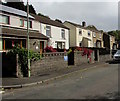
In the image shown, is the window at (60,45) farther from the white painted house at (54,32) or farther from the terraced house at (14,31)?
the terraced house at (14,31)

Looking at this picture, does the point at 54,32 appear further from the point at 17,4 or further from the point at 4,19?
the point at 4,19

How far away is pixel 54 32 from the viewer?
1361 inches

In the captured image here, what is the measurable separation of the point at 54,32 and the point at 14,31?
12752mm

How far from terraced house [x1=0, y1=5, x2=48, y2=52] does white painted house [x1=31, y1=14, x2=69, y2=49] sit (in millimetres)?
3729

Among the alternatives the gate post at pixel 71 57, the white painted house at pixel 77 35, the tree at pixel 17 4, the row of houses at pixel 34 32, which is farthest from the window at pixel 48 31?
the white painted house at pixel 77 35

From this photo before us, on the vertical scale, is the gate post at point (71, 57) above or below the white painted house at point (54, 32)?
below

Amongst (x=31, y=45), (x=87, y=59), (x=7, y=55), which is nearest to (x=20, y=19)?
(x=31, y=45)

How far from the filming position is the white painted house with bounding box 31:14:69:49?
31.5 metres

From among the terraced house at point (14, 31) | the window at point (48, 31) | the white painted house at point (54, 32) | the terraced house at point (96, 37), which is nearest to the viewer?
the terraced house at point (14, 31)

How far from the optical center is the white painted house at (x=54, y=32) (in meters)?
31.5

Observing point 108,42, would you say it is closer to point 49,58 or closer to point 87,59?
point 87,59

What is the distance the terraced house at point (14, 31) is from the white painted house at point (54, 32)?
147 inches

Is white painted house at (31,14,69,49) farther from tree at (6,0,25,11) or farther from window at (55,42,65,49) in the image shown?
tree at (6,0,25,11)

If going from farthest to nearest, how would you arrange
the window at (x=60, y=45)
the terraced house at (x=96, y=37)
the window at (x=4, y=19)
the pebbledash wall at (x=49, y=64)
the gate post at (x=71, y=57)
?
1. the terraced house at (x=96, y=37)
2. the window at (x=60, y=45)
3. the gate post at (x=71, y=57)
4. the window at (x=4, y=19)
5. the pebbledash wall at (x=49, y=64)
